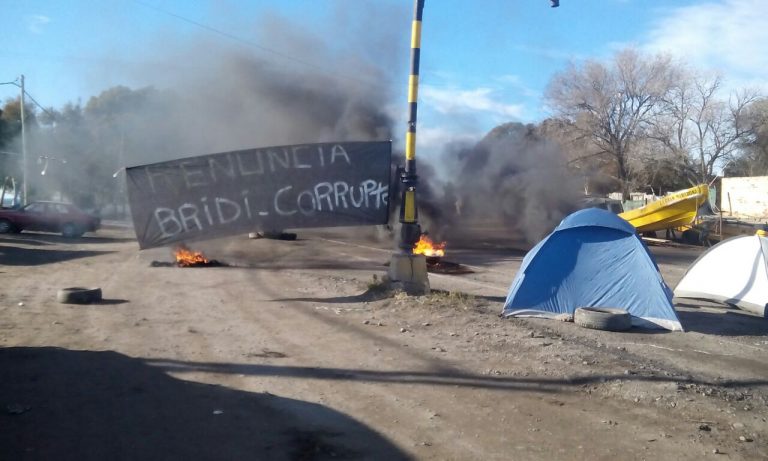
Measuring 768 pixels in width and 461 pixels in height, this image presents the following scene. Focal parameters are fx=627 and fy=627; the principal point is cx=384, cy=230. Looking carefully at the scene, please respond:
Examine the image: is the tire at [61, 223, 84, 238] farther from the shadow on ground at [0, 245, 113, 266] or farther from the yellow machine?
the yellow machine

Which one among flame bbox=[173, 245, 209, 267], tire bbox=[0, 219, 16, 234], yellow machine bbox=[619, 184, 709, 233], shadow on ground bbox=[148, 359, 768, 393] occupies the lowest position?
shadow on ground bbox=[148, 359, 768, 393]

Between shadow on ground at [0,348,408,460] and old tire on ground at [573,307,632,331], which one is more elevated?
old tire on ground at [573,307,632,331]

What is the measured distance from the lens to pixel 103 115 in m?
48.8

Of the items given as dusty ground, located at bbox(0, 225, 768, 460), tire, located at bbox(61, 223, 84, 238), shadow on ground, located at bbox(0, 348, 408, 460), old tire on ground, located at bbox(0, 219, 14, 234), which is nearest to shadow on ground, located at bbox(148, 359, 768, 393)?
dusty ground, located at bbox(0, 225, 768, 460)

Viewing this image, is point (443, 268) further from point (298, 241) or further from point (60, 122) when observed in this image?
point (60, 122)

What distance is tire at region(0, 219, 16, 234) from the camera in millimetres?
26672

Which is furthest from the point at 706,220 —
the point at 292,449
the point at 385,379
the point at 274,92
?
the point at 292,449

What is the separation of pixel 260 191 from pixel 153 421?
6.65 metres

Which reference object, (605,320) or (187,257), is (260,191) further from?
(605,320)

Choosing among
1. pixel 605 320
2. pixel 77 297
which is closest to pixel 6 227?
pixel 77 297

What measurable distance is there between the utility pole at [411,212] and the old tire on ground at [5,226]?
2232 cm

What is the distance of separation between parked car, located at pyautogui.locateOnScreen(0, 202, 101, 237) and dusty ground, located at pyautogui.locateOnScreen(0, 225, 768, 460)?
55.4 feet

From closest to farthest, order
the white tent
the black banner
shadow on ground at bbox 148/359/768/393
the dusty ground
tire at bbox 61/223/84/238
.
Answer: the dusty ground < shadow on ground at bbox 148/359/768/393 < the white tent < the black banner < tire at bbox 61/223/84/238

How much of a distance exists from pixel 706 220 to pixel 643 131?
9176mm
